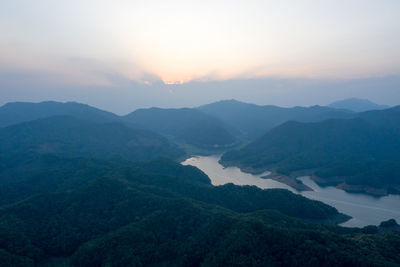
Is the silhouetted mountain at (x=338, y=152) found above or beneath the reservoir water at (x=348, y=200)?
above

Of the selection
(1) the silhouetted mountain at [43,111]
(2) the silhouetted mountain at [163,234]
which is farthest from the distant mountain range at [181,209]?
(1) the silhouetted mountain at [43,111]

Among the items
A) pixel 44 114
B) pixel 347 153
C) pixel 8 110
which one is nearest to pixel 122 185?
pixel 347 153

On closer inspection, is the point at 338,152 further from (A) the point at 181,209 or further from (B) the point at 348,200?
(A) the point at 181,209

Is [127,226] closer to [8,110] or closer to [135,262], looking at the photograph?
[135,262]

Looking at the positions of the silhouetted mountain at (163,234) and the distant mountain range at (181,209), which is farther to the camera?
the distant mountain range at (181,209)

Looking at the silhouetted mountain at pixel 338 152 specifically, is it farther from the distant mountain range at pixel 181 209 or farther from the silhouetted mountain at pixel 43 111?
the silhouetted mountain at pixel 43 111

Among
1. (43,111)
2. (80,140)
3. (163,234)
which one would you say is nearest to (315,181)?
(163,234)
